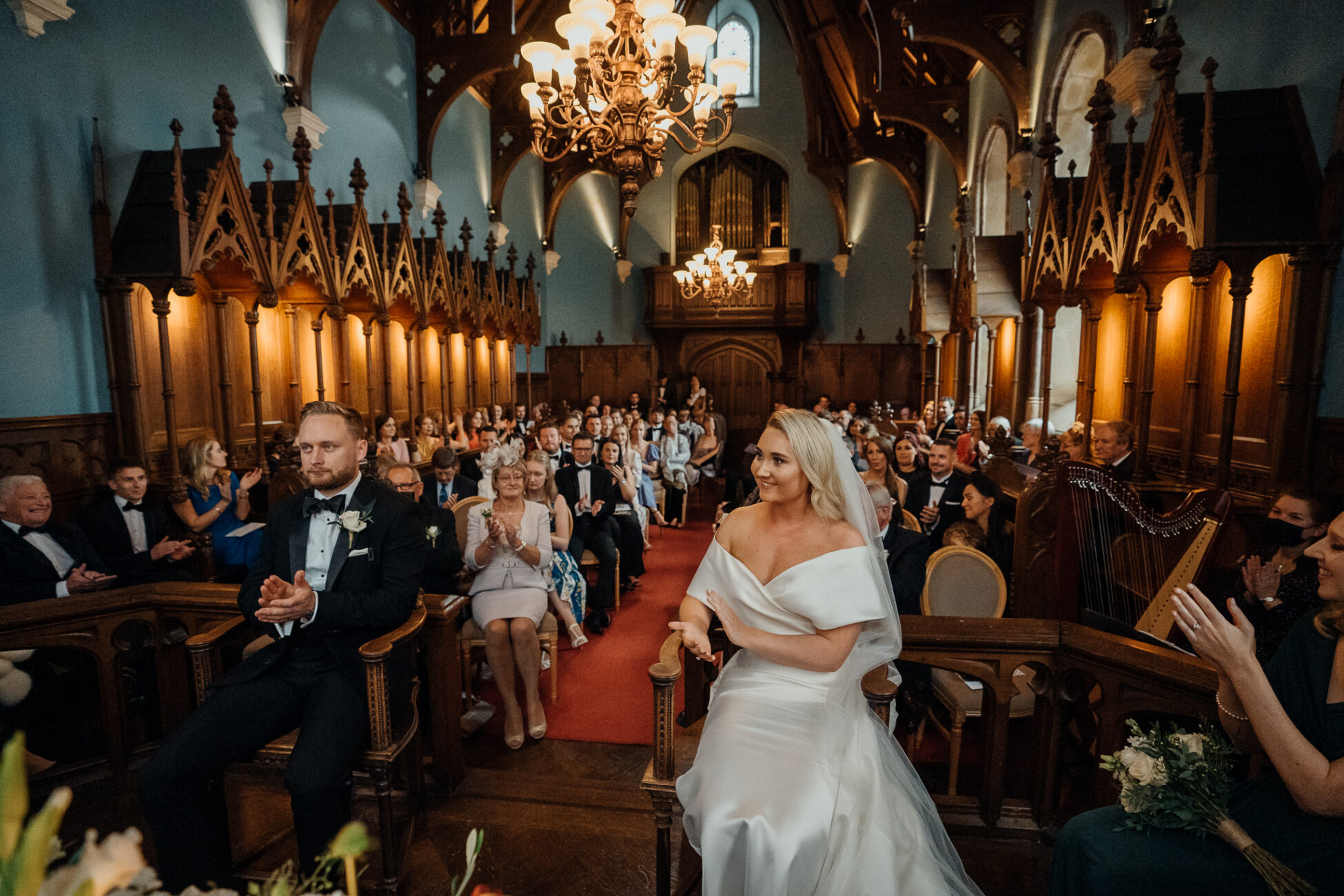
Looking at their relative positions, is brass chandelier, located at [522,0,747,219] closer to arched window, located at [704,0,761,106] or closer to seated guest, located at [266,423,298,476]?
seated guest, located at [266,423,298,476]

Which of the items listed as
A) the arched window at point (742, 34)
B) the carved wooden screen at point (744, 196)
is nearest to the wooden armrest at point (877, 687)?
the carved wooden screen at point (744, 196)

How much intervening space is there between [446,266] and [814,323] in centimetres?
914

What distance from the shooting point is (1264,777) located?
1546 millimetres

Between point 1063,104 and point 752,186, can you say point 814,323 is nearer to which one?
point 752,186

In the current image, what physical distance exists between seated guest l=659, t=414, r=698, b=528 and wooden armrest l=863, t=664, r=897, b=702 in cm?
644

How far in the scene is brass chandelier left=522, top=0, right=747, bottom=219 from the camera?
4.59m

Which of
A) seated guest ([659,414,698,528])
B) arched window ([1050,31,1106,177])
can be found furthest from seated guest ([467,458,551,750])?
arched window ([1050,31,1106,177])

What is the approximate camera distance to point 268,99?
6.93 meters

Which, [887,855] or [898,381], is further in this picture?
[898,381]

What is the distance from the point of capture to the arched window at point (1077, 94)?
20.9 ft

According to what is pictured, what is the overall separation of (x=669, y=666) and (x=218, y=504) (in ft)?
11.8

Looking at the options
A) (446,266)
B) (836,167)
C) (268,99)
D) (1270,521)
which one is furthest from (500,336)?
(1270,521)

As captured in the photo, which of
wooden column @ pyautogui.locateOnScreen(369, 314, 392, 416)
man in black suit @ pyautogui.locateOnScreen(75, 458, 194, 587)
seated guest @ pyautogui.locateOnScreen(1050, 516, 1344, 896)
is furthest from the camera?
wooden column @ pyautogui.locateOnScreen(369, 314, 392, 416)

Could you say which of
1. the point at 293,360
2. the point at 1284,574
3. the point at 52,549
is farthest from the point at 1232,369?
the point at 293,360
